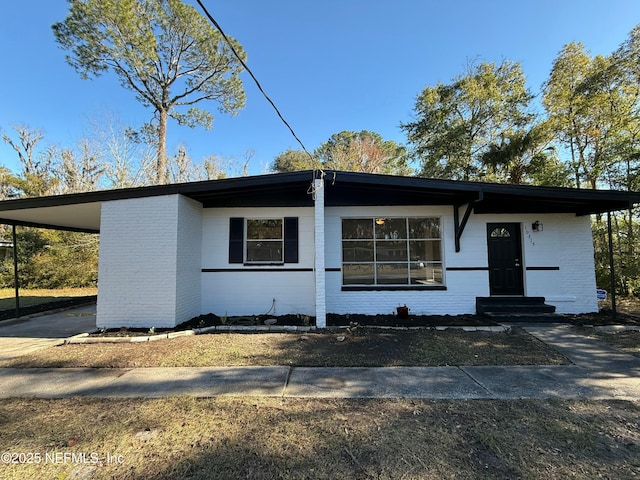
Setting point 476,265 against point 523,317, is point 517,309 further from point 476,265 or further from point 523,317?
point 476,265

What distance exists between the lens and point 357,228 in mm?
7770

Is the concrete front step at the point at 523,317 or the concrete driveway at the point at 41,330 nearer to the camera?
the concrete driveway at the point at 41,330

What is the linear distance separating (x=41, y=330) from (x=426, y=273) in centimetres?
895

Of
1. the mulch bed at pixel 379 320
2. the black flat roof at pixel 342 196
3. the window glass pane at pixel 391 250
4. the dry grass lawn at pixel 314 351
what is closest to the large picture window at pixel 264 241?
the black flat roof at pixel 342 196

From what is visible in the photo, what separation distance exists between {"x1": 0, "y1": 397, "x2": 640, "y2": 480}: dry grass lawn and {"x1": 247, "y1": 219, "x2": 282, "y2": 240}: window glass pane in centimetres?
471

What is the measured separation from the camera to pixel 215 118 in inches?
668

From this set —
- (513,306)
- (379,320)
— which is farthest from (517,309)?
(379,320)

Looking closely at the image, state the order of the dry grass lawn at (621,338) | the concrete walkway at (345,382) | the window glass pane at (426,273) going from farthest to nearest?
the window glass pane at (426,273) < the dry grass lawn at (621,338) < the concrete walkway at (345,382)

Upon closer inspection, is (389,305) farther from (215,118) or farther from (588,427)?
(215,118)

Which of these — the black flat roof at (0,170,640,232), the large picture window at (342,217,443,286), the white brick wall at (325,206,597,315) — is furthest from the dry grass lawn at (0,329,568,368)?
the black flat roof at (0,170,640,232)

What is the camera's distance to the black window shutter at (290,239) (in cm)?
740

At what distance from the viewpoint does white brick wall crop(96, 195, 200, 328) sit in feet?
20.1

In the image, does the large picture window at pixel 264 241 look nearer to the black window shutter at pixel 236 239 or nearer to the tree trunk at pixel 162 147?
the black window shutter at pixel 236 239

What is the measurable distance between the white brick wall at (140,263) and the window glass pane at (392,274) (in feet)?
15.5
